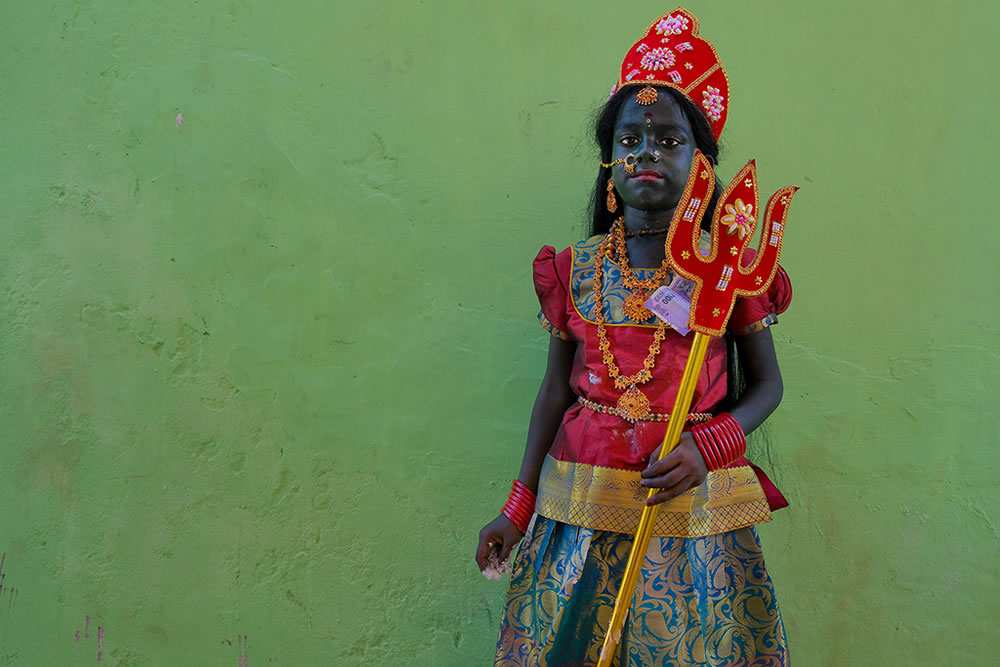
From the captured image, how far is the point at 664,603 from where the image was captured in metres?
1.71

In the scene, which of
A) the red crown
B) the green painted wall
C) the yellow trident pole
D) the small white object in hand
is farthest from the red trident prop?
the green painted wall

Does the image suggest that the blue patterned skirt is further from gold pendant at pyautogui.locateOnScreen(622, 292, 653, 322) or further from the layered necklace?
gold pendant at pyautogui.locateOnScreen(622, 292, 653, 322)

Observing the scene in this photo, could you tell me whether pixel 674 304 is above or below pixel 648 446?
above

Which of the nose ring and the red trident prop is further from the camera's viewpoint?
the nose ring

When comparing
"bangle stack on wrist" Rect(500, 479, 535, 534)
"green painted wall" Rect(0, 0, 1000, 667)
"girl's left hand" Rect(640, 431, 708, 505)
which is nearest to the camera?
"girl's left hand" Rect(640, 431, 708, 505)

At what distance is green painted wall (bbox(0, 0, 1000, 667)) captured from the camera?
2.29m

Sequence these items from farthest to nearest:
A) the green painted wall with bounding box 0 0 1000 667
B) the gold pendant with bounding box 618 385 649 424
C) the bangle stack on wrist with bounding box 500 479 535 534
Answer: the green painted wall with bounding box 0 0 1000 667 < the bangle stack on wrist with bounding box 500 479 535 534 < the gold pendant with bounding box 618 385 649 424

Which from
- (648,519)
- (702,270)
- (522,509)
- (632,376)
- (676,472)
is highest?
(702,270)

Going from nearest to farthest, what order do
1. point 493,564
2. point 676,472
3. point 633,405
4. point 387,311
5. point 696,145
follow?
point 676,472, point 633,405, point 696,145, point 493,564, point 387,311

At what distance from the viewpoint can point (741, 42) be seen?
2328 millimetres

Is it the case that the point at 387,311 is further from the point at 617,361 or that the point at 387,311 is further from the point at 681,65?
the point at 681,65

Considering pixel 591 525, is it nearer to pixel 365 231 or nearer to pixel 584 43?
pixel 365 231

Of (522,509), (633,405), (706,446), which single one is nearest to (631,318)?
(633,405)

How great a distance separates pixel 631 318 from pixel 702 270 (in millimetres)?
181
